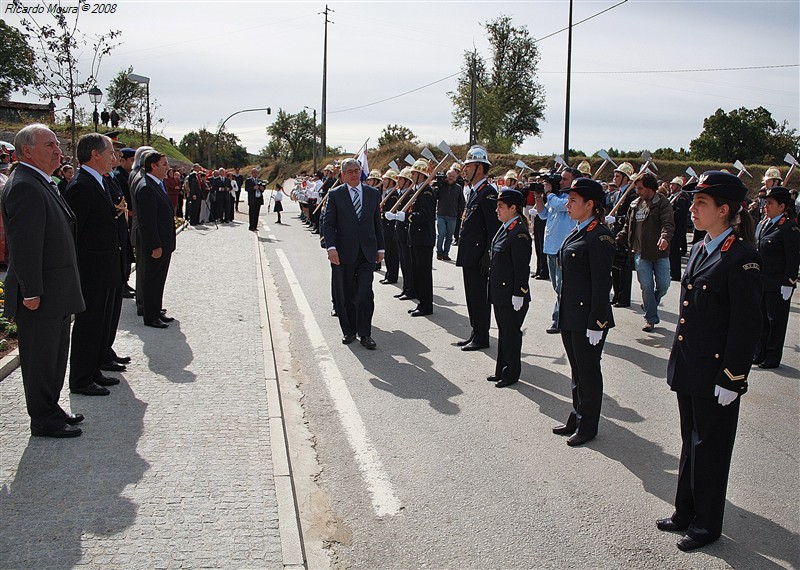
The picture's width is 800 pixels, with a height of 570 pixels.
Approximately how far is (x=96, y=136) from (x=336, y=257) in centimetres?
299

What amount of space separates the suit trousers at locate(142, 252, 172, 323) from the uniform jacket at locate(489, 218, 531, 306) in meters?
4.33

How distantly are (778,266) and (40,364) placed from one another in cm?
745

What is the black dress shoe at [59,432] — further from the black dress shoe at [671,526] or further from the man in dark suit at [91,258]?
the black dress shoe at [671,526]

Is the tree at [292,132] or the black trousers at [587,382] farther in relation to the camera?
the tree at [292,132]

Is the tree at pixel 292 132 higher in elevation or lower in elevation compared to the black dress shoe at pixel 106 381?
higher

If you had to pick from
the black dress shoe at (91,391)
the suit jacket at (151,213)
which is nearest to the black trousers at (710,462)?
the black dress shoe at (91,391)

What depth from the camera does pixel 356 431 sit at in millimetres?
5562

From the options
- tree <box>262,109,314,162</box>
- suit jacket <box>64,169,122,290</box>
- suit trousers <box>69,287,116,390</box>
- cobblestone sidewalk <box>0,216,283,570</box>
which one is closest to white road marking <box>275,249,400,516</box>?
cobblestone sidewalk <box>0,216,283,570</box>

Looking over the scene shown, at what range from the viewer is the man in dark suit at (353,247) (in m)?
8.24

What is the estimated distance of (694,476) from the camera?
3961mm

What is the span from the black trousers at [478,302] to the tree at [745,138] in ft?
171

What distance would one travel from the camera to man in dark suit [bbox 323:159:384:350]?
8242 millimetres

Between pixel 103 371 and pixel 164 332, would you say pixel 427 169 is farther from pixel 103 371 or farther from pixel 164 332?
pixel 103 371

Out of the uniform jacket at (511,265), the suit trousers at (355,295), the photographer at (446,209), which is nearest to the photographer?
the uniform jacket at (511,265)
